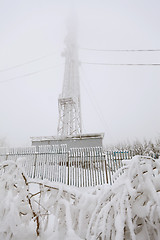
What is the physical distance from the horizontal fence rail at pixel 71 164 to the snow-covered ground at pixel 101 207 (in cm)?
585

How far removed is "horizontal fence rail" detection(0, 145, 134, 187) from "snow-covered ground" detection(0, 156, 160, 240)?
585 cm

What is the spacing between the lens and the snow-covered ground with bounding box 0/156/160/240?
0.80 m

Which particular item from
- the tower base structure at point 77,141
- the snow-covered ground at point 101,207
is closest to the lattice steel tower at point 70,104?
the tower base structure at point 77,141

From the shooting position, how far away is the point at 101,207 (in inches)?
39.8

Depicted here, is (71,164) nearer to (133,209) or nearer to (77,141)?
(133,209)

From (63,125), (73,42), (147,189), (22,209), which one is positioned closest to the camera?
(147,189)

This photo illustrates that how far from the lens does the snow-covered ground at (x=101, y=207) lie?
804 millimetres

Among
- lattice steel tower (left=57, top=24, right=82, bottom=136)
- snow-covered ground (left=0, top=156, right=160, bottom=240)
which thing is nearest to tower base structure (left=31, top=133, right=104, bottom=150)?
lattice steel tower (left=57, top=24, right=82, bottom=136)

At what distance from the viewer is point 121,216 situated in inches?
30.2

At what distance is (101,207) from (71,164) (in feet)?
20.9

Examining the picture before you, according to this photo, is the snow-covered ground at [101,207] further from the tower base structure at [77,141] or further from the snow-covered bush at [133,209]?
the tower base structure at [77,141]

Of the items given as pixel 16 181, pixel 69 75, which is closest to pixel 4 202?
pixel 16 181

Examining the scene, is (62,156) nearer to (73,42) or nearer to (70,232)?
(70,232)

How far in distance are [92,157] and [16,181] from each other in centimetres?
689
